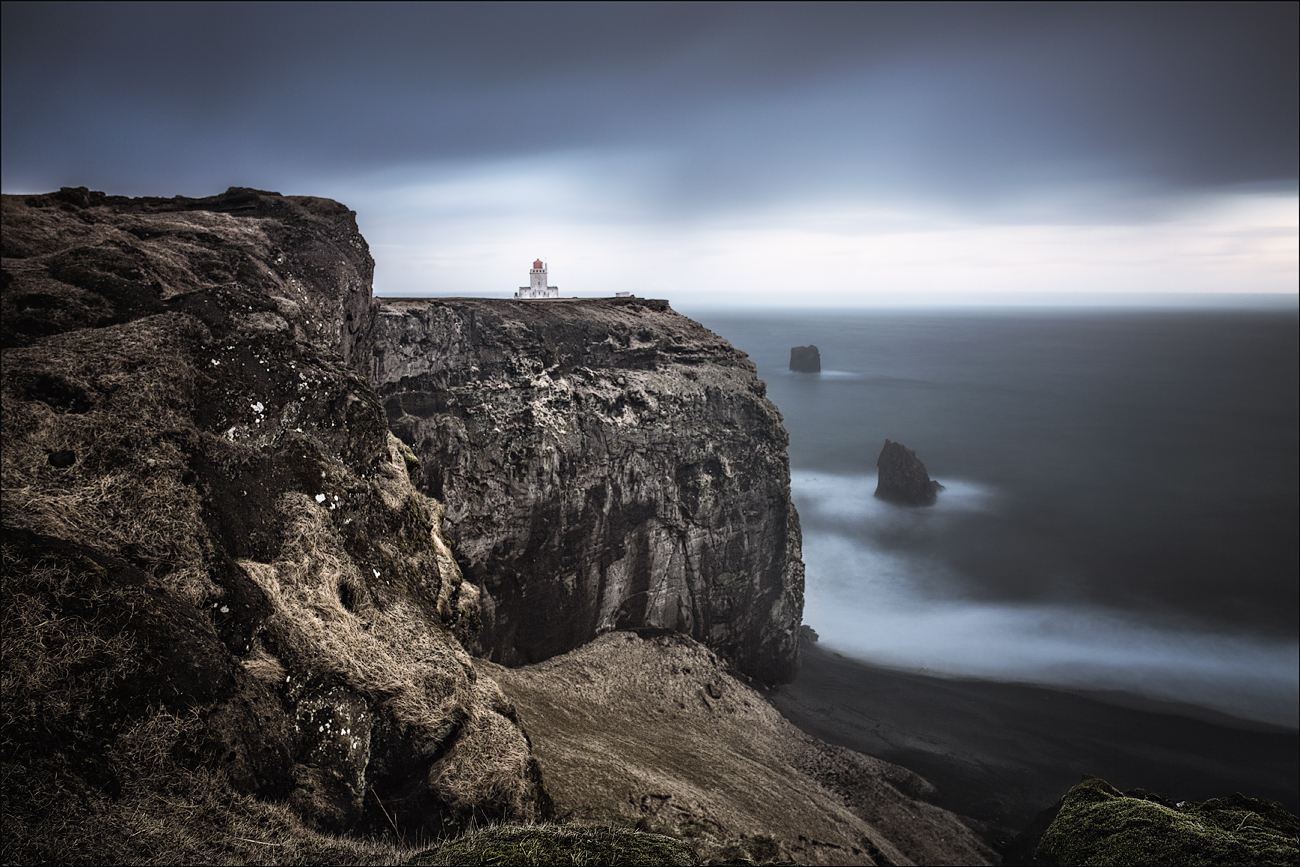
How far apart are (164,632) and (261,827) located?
259 centimetres

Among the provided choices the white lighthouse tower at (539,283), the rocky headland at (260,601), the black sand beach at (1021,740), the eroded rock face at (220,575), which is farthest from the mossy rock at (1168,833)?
the white lighthouse tower at (539,283)

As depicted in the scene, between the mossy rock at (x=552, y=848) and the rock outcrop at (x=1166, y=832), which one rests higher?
the mossy rock at (x=552, y=848)

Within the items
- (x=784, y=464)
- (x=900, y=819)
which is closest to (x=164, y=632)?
(x=900, y=819)

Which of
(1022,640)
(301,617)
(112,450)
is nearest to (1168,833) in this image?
(301,617)

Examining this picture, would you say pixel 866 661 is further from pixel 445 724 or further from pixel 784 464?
pixel 445 724

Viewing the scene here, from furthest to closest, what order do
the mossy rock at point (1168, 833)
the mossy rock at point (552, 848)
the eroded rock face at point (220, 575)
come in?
1. the mossy rock at point (1168, 833)
2. the mossy rock at point (552, 848)
3. the eroded rock face at point (220, 575)

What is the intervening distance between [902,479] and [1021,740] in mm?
43604

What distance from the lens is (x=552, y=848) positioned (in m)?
7.63

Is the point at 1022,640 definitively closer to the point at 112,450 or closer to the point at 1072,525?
the point at 1072,525

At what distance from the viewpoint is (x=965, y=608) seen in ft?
178

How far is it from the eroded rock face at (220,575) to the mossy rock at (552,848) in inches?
69.5

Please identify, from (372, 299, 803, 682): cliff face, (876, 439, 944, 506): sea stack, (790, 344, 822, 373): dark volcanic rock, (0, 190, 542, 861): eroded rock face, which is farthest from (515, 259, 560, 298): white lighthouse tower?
(790, 344, 822, 373): dark volcanic rock

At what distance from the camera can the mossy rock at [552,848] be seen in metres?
7.35

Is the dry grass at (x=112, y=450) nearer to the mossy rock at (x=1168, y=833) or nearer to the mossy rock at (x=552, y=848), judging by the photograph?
the mossy rock at (x=552, y=848)
